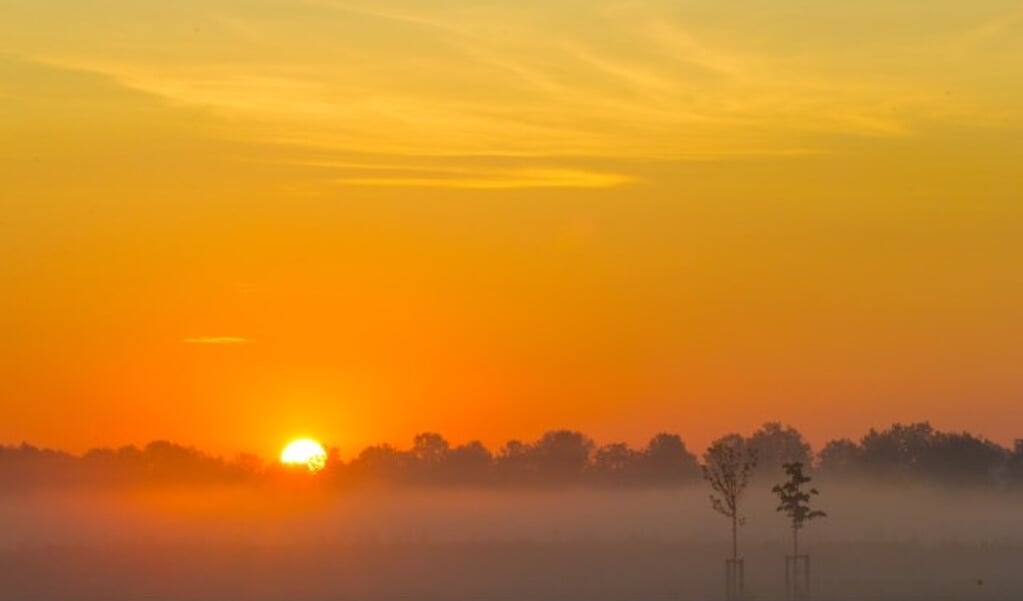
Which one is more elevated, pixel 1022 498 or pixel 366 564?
pixel 1022 498

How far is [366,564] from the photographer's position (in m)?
126

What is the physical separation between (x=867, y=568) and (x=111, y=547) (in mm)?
50502

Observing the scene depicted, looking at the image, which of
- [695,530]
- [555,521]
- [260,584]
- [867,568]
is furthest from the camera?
[555,521]

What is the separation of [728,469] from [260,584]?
2530cm

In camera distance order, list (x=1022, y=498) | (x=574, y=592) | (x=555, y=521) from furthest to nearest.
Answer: (x=1022, y=498)
(x=555, y=521)
(x=574, y=592)

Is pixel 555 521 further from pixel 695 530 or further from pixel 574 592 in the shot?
pixel 574 592

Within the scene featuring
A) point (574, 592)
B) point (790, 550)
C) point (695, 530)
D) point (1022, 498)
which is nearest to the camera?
point (574, 592)

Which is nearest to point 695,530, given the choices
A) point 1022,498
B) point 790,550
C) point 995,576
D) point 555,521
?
point 555,521

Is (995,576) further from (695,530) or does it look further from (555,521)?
(555,521)

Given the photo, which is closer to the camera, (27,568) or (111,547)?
(27,568)

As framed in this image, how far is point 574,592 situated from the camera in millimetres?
103688

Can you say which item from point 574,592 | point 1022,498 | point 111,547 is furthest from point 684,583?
point 1022,498

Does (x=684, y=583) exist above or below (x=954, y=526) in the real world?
below

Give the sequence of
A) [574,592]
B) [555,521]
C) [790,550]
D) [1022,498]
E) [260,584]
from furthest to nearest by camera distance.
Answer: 1. [1022,498]
2. [555,521]
3. [790,550]
4. [260,584]
5. [574,592]
